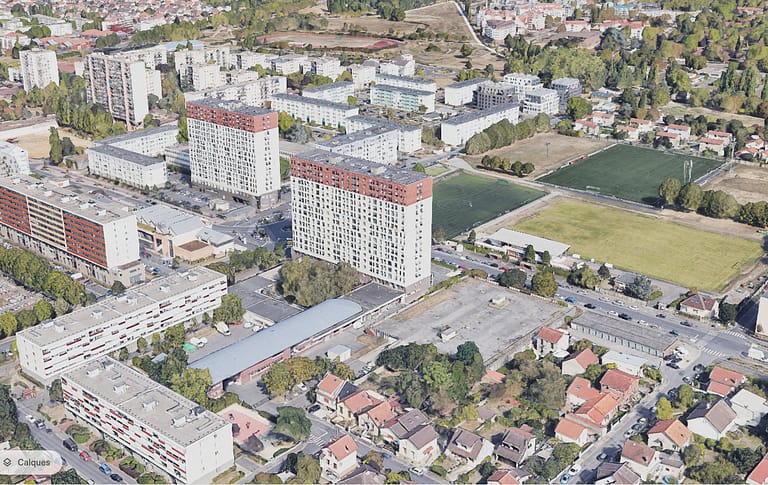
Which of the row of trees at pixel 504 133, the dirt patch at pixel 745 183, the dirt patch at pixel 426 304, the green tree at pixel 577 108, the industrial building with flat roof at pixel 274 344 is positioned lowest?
the dirt patch at pixel 426 304

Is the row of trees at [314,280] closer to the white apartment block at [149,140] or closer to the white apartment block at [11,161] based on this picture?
the white apartment block at [11,161]

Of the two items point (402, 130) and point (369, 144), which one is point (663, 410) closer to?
point (369, 144)

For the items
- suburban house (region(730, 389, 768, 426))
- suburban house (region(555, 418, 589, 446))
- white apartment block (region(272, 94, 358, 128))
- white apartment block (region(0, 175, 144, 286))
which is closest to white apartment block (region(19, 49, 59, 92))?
white apartment block (region(272, 94, 358, 128))

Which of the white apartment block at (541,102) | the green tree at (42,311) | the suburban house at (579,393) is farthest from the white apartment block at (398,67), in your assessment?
the suburban house at (579,393)

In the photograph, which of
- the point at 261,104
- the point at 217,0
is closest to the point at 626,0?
the point at 217,0

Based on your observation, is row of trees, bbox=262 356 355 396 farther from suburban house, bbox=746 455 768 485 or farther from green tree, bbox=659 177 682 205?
green tree, bbox=659 177 682 205
